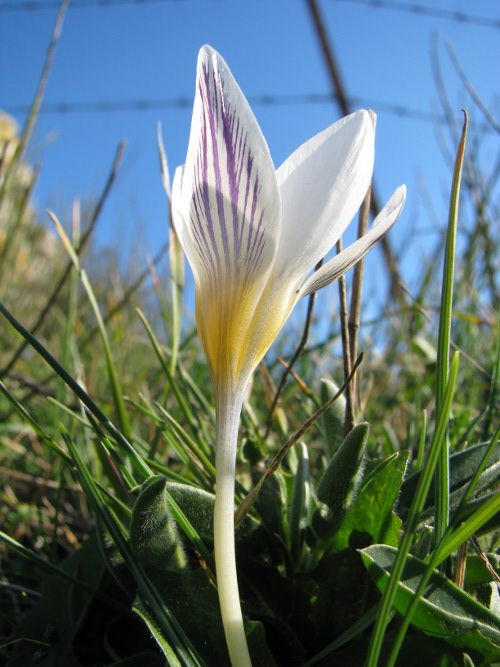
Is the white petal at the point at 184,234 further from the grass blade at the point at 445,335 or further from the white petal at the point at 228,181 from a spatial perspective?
the grass blade at the point at 445,335

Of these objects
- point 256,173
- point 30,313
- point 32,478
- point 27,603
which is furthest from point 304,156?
point 30,313

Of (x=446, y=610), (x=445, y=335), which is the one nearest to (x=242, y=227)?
(x=445, y=335)

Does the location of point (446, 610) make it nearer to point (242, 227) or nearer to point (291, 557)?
point (291, 557)

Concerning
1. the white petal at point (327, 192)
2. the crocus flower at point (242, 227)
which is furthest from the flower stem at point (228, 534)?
the white petal at point (327, 192)

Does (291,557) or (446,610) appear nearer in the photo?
(446,610)

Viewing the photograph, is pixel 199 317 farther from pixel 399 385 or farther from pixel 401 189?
pixel 399 385

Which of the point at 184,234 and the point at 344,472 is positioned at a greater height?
the point at 184,234

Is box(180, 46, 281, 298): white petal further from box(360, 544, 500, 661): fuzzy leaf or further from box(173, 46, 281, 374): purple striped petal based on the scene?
box(360, 544, 500, 661): fuzzy leaf

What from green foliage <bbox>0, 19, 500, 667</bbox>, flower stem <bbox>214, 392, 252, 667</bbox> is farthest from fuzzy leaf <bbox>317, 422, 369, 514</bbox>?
flower stem <bbox>214, 392, 252, 667</bbox>
